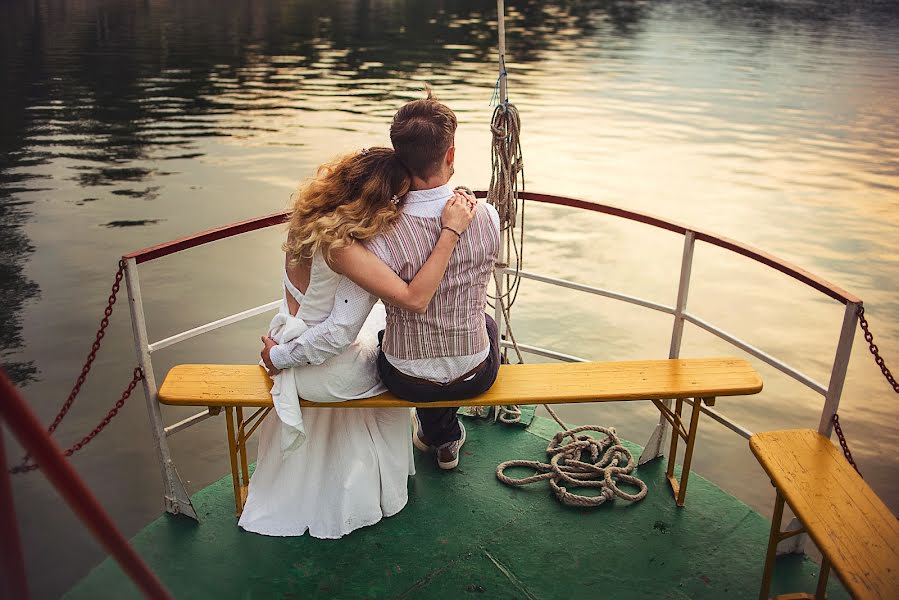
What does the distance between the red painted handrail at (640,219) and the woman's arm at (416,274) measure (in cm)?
63

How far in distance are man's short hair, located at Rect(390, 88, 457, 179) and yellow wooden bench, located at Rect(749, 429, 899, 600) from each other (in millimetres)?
1354

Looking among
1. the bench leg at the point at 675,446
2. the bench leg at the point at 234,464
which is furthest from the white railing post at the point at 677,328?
the bench leg at the point at 234,464

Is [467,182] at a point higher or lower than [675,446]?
lower

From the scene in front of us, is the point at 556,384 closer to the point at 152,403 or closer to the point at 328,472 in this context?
the point at 328,472

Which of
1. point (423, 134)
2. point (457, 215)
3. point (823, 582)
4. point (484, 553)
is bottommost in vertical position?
point (484, 553)

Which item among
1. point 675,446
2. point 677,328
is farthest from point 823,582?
point 677,328

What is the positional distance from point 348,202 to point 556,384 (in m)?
0.95

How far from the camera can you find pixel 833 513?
7.61 ft

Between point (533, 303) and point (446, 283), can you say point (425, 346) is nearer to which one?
point (446, 283)

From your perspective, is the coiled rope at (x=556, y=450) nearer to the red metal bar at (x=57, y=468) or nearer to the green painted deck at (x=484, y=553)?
the green painted deck at (x=484, y=553)

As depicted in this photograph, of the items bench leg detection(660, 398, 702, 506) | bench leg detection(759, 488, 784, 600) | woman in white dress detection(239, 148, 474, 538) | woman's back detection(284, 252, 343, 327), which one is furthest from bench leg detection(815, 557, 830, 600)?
woman's back detection(284, 252, 343, 327)

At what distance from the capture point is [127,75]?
62.5ft

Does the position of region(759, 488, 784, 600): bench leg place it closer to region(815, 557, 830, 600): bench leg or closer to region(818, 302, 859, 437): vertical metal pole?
region(815, 557, 830, 600): bench leg

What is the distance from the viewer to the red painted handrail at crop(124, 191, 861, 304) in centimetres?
273
